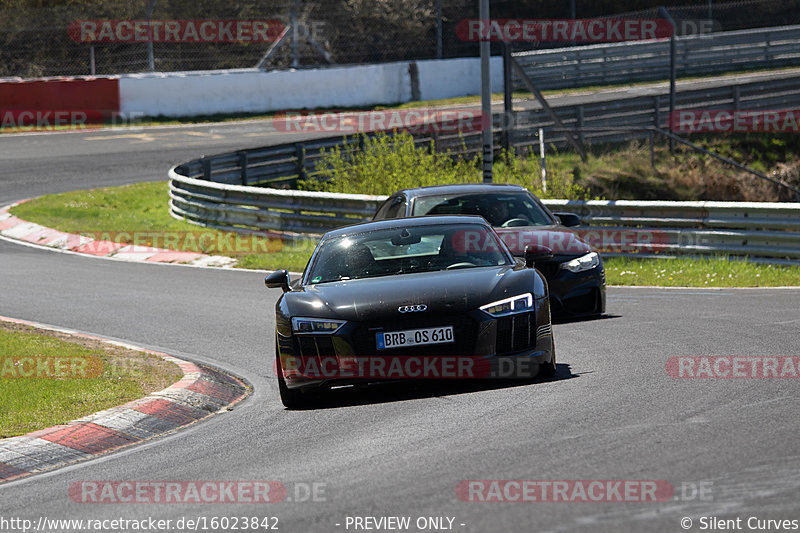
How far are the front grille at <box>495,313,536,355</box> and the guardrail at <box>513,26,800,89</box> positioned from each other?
21667 mm

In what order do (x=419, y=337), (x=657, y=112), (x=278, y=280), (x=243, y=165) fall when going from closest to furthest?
(x=419, y=337) → (x=278, y=280) → (x=243, y=165) → (x=657, y=112)

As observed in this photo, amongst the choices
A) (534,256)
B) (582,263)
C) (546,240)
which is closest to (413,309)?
(534,256)

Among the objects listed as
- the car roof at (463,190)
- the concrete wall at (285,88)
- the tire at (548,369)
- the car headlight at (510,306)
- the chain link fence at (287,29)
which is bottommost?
the tire at (548,369)

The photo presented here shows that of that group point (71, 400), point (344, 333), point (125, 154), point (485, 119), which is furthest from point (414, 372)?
point (125, 154)

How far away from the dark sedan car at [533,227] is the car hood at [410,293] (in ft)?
10.8

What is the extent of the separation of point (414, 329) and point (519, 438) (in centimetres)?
173

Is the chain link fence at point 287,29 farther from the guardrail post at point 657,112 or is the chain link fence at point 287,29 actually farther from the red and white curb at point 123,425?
the red and white curb at point 123,425

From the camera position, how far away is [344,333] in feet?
27.4

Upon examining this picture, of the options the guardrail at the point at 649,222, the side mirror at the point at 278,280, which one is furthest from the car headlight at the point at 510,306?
the guardrail at the point at 649,222

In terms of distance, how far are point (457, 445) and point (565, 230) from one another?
263 inches

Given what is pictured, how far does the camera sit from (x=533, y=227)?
43.0 feet

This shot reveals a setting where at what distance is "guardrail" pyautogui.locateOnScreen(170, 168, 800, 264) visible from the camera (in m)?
16.7

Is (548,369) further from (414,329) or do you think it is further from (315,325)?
(315,325)

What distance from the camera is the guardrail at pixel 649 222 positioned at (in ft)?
54.7
